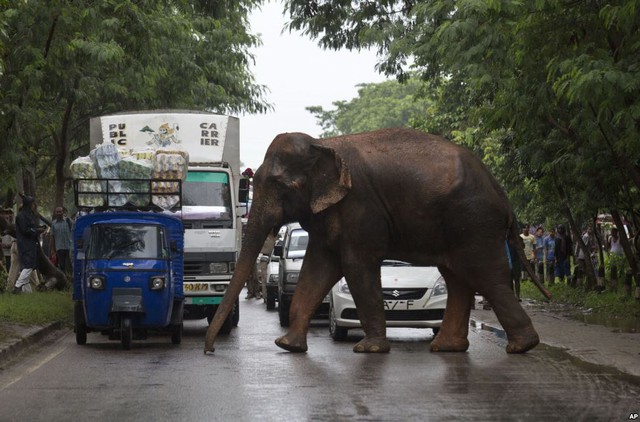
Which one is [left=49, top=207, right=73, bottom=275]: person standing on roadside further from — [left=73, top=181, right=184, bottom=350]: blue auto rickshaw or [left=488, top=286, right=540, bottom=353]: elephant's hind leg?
[left=488, top=286, right=540, bottom=353]: elephant's hind leg

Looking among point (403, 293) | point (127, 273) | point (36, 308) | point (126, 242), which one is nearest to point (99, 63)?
point (36, 308)

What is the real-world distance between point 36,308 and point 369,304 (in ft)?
24.8

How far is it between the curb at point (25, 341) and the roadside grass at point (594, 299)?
10160 mm

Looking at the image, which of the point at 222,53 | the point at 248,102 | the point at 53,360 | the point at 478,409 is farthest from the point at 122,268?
the point at 248,102

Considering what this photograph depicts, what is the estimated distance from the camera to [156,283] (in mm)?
17625

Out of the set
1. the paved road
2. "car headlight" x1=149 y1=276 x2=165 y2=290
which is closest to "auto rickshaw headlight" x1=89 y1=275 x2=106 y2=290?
"car headlight" x1=149 y1=276 x2=165 y2=290

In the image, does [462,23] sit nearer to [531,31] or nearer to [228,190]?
[531,31]

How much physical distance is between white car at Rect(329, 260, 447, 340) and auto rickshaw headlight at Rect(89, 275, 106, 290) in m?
3.40

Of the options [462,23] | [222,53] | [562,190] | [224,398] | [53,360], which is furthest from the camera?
[222,53]

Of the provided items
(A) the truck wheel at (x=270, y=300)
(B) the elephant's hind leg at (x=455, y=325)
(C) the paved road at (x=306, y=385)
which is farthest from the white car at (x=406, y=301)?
(A) the truck wheel at (x=270, y=300)

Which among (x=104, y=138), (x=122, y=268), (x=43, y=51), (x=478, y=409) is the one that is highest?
(x=43, y=51)

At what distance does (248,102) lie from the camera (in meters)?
38.9

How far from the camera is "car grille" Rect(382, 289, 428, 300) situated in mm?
18672

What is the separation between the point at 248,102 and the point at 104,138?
16.1m
